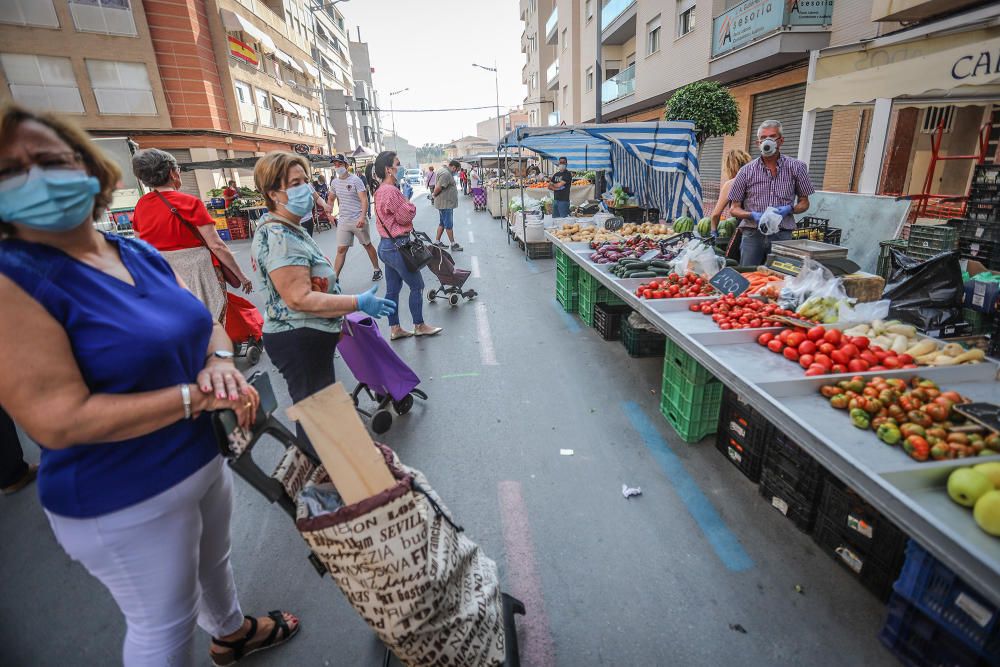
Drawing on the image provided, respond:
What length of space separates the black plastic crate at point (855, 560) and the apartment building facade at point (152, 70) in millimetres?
17276

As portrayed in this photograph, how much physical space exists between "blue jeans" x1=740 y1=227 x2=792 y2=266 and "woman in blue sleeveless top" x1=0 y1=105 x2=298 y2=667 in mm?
5384

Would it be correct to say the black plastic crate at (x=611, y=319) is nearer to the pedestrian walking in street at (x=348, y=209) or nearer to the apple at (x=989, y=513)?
the apple at (x=989, y=513)

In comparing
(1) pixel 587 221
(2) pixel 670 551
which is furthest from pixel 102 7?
(2) pixel 670 551

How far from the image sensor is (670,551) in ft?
8.93

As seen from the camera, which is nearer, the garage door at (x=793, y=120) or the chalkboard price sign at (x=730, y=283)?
the chalkboard price sign at (x=730, y=283)

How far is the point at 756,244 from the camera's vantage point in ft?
17.7

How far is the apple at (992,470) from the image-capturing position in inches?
63.7

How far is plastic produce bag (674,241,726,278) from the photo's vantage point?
15.1ft

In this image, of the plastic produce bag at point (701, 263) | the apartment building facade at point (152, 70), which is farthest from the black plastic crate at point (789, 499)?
the apartment building facade at point (152, 70)

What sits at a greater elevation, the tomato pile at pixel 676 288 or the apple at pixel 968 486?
the tomato pile at pixel 676 288

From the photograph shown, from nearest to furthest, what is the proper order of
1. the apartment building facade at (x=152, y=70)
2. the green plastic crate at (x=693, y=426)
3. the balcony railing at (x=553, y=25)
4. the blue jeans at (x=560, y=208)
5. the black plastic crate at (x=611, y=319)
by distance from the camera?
1. the green plastic crate at (x=693, y=426)
2. the black plastic crate at (x=611, y=319)
3. the blue jeans at (x=560, y=208)
4. the apartment building facade at (x=152, y=70)
5. the balcony railing at (x=553, y=25)

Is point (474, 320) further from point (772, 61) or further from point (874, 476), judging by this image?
point (772, 61)

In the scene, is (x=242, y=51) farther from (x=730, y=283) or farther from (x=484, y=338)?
(x=730, y=283)

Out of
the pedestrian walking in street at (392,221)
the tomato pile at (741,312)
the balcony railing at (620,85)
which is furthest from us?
the balcony railing at (620,85)
